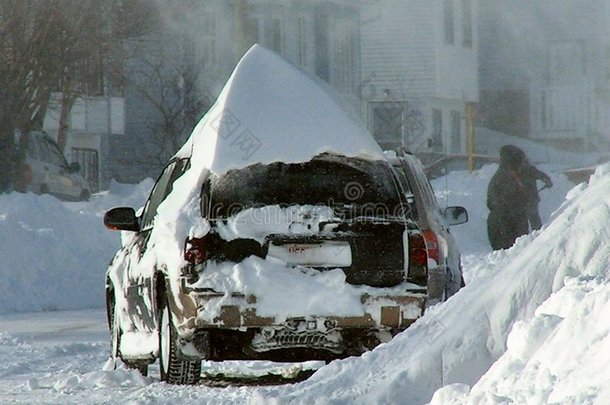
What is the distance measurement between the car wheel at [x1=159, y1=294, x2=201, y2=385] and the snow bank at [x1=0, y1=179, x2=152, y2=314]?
1060cm

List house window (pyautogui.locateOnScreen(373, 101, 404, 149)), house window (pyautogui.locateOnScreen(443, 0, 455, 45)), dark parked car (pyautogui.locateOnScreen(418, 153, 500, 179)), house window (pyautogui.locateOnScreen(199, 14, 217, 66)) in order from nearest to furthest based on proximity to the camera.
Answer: house window (pyautogui.locateOnScreen(199, 14, 217, 66))
dark parked car (pyautogui.locateOnScreen(418, 153, 500, 179))
house window (pyautogui.locateOnScreen(443, 0, 455, 45))
house window (pyautogui.locateOnScreen(373, 101, 404, 149))

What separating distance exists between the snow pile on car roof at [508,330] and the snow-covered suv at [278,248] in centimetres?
196

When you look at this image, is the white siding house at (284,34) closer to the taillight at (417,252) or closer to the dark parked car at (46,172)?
the dark parked car at (46,172)

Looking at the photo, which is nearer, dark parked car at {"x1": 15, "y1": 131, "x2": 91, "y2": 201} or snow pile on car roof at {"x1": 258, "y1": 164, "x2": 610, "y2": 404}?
snow pile on car roof at {"x1": 258, "y1": 164, "x2": 610, "y2": 404}

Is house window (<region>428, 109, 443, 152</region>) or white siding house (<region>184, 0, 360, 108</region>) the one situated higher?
white siding house (<region>184, 0, 360, 108</region>)

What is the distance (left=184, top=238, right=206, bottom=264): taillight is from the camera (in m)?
10.2

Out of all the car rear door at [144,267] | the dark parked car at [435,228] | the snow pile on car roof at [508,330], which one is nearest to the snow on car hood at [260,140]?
the car rear door at [144,267]

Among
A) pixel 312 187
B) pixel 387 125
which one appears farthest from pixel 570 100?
pixel 312 187

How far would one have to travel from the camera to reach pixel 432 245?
11.6 metres

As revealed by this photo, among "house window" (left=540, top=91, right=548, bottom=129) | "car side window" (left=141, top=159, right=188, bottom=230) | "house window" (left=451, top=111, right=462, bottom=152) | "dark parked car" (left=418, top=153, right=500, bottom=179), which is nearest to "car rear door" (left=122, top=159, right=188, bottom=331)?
"car side window" (left=141, top=159, right=188, bottom=230)

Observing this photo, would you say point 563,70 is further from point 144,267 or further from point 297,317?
point 297,317

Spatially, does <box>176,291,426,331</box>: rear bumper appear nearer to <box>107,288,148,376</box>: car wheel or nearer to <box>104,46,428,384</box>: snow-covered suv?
<box>104,46,428,384</box>: snow-covered suv

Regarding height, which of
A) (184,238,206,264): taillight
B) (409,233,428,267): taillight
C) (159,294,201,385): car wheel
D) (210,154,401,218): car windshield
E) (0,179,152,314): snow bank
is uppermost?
(210,154,401,218): car windshield

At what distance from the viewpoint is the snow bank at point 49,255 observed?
22.3m
